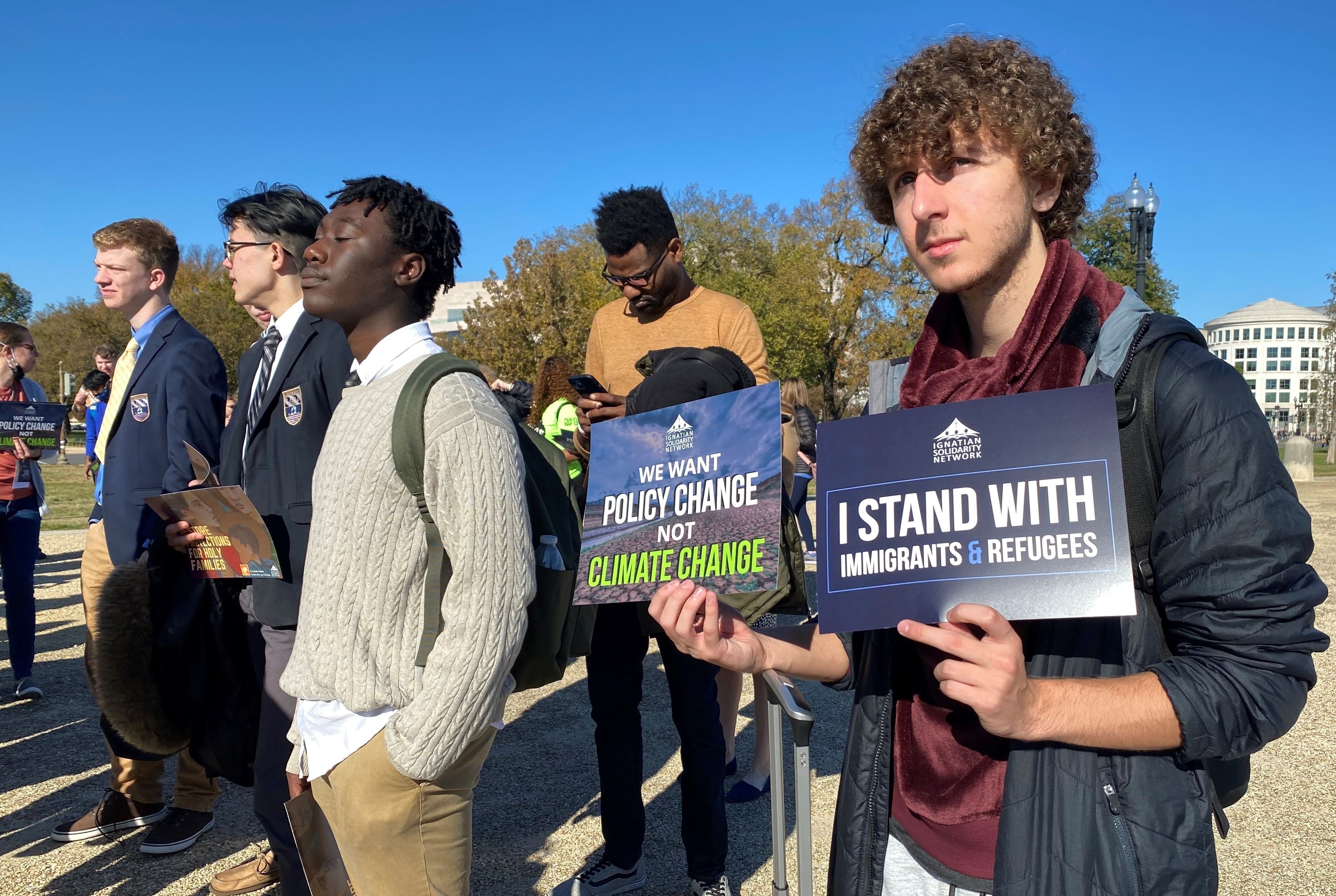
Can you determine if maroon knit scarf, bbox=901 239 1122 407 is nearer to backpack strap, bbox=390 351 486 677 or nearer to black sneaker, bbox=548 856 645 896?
backpack strap, bbox=390 351 486 677

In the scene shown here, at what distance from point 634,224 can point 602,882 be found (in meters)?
2.63

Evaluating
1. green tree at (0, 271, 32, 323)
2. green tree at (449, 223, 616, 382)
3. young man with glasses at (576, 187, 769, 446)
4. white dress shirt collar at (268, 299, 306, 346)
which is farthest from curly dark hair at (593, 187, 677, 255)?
green tree at (0, 271, 32, 323)

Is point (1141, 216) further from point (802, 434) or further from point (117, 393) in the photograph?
point (117, 393)

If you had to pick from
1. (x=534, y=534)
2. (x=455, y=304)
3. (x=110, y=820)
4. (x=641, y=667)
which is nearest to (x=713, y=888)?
(x=641, y=667)

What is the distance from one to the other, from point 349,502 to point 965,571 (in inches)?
58.4

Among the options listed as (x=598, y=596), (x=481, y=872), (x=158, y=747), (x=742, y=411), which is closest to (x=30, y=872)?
(x=158, y=747)

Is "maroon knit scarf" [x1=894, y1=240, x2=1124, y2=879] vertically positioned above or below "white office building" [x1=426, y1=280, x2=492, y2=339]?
below

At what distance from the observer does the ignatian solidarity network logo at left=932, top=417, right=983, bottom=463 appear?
1370mm

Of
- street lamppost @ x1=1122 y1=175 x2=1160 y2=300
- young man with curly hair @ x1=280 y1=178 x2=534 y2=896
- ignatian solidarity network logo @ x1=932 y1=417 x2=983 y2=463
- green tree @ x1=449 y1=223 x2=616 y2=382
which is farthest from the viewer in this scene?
green tree @ x1=449 y1=223 x2=616 y2=382

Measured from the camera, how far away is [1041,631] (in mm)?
1470

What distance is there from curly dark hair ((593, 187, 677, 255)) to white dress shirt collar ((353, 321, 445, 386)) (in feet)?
4.25

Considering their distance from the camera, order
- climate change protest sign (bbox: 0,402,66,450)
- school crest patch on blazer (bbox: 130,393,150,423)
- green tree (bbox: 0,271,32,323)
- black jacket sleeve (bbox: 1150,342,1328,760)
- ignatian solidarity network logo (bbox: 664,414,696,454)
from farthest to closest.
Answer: green tree (bbox: 0,271,32,323)
climate change protest sign (bbox: 0,402,66,450)
school crest patch on blazer (bbox: 130,393,150,423)
ignatian solidarity network logo (bbox: 664,414,696,454)
black jacket sleeve (bbox: 1150,342,1328,760)

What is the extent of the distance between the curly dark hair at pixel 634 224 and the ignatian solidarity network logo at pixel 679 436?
1850 millimetres

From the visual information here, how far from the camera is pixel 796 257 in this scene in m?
42.6
